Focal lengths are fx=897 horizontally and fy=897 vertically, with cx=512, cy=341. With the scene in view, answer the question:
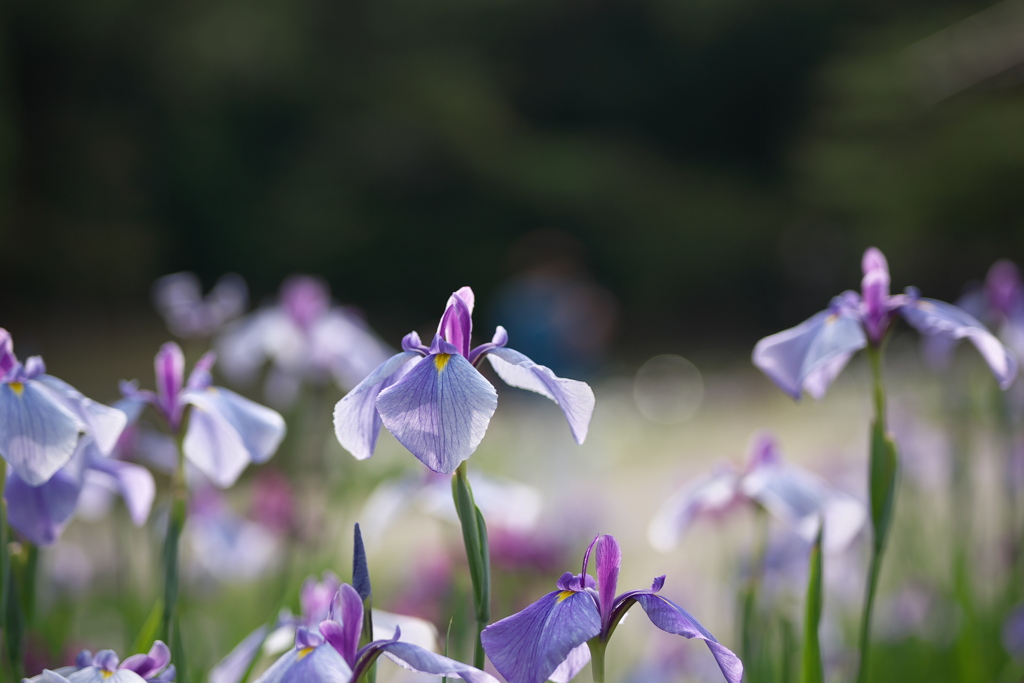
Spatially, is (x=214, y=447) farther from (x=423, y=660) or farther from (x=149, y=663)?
(x=423, y=660)

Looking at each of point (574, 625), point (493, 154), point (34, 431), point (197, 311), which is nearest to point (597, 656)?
point (574, 625)

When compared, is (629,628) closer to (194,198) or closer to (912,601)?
(912,601)

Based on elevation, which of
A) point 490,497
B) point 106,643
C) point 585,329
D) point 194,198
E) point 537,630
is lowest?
point 106,643

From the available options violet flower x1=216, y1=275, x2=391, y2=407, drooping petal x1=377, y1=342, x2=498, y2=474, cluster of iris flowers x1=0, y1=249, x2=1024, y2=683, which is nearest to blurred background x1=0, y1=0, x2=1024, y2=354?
violet flower x1=216, y1=275, x2=391, y2=407

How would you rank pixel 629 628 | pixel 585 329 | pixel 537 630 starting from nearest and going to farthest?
pixel 537 630 → pixel 629 628 → pixel 585 329

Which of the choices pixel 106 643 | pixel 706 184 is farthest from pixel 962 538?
pixel 706 184

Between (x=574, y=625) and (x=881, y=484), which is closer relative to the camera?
(x=574, y=625)
